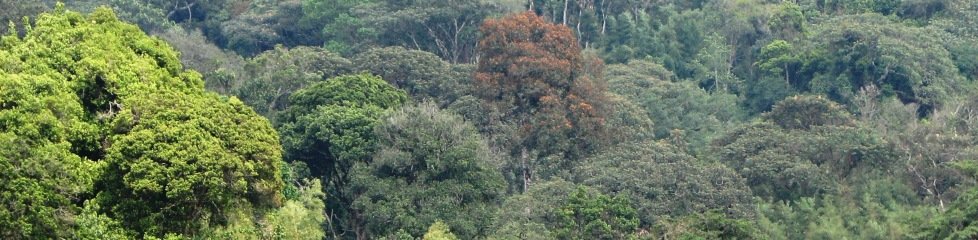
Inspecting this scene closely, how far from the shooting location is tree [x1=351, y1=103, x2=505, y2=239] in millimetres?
34938

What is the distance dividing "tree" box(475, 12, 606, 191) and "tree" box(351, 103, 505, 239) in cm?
363

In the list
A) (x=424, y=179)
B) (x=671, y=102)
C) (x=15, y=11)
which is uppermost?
(x=15, y=11)

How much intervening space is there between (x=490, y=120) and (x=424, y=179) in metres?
5.64

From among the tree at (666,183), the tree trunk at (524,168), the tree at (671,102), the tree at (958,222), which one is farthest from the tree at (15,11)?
the tree at (958,222)

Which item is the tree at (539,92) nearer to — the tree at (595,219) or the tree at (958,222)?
the tree at (595,219)

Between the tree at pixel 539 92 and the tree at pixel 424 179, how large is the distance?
363cm

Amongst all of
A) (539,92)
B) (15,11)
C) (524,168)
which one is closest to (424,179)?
(524,168)

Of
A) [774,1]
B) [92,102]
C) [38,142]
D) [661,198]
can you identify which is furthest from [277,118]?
[774,1]

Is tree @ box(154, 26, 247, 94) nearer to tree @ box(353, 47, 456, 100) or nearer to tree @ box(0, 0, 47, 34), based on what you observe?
tree @ box(353, 47, 456, 100)

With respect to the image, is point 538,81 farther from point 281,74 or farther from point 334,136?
point 334,136

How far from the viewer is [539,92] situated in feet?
136

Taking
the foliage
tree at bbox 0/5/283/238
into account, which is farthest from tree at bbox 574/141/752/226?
tree at bbox 0/5/283/238

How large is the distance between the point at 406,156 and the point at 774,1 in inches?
966

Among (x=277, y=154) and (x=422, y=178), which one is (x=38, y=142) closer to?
(x=277, y=154)
